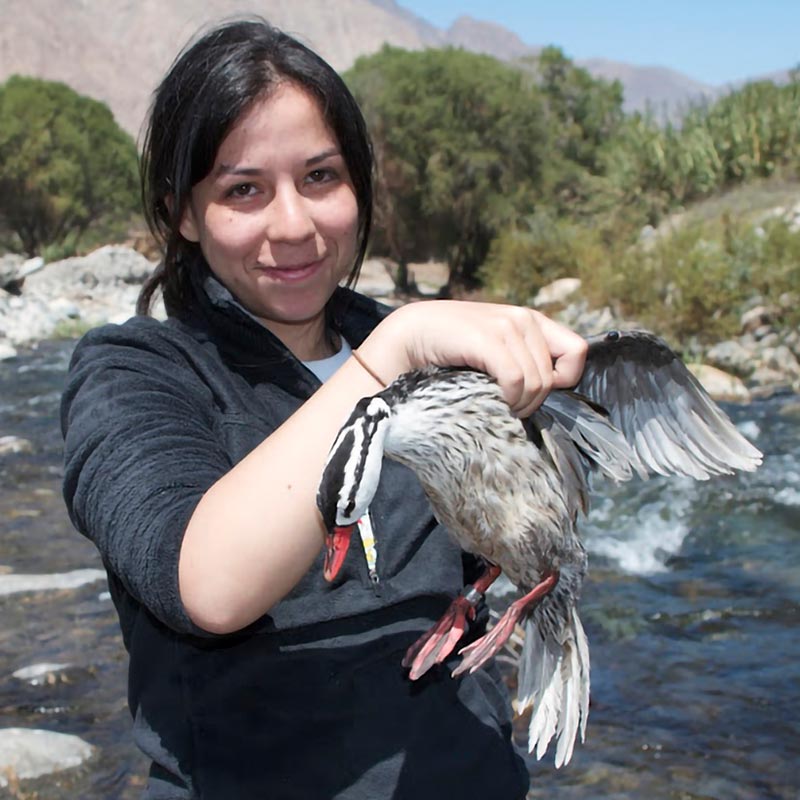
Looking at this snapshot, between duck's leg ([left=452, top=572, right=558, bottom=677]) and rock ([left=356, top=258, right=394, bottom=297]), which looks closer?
duck's leg ([left=452, top=572, right=558, bottom=677])

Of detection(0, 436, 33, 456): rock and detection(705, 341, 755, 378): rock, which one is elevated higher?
detection(705, 341, 755, 378): rock

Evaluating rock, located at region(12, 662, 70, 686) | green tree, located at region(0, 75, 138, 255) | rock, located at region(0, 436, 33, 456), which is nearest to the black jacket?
rock, located at region(12, 662, 70, 686)

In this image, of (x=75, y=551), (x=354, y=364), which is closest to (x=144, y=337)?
(x=354, y=364)

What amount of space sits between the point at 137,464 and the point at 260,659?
0.54 meters

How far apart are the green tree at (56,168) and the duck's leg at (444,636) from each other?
4419cm

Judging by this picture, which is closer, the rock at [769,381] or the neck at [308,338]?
the neck at [308,338]

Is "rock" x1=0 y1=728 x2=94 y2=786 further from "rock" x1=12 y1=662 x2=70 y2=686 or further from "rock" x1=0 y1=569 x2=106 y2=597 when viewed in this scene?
"rock" x1=0 y1=569 x2=106 y2=597

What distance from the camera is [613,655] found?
252 inches

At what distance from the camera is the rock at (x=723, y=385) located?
13.7 metres

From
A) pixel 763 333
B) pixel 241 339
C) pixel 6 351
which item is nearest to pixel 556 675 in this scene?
pixel 241 339

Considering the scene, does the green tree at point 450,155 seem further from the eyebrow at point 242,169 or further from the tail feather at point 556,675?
the eyebrow at point 242,169

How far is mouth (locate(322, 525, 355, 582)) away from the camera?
6.24 feet

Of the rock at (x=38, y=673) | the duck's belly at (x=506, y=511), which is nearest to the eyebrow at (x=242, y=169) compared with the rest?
the duck's belly at (x=506, y=511)

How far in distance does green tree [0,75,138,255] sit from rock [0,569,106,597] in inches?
1534
